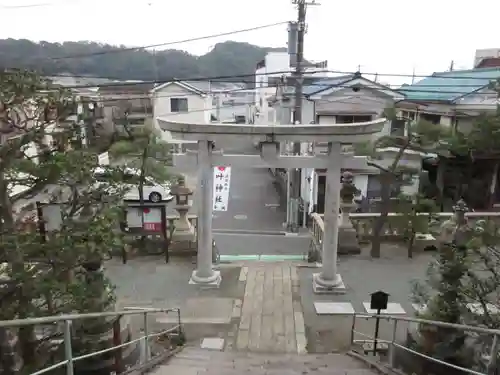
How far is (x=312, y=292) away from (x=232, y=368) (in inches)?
195

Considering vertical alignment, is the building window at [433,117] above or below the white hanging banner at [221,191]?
above

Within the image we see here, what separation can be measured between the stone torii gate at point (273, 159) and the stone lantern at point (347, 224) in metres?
2.53

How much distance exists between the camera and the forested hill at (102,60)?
9031 millimetres

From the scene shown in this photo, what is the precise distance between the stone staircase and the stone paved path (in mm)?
517

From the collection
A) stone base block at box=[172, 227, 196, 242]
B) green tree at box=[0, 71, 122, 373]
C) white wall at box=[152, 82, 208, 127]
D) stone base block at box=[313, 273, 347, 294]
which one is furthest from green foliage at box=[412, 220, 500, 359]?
white wall at box=[152, 82, 208, 127]

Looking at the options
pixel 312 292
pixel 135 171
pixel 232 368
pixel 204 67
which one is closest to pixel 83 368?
pixel 232 368

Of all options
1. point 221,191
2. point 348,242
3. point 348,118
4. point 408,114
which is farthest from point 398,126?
point 348,242

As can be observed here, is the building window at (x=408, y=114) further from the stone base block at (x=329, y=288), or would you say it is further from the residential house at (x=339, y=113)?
the stone base block at (x=329, y=288)

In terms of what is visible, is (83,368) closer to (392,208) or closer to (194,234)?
(194,234)

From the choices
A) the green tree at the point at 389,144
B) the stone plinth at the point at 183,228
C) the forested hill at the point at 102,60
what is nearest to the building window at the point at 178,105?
the forested hill at the point at 102,60

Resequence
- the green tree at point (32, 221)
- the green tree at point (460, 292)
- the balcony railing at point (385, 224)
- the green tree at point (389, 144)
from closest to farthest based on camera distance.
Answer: the green tree at point (32, 221)
the green tree at point (460, 292)
the green tree at point (389, 144)
the balcony railing at point (385, 224)

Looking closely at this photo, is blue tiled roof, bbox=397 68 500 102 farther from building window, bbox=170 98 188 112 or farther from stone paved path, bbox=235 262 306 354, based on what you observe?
building window, bbox=170 98 188 112

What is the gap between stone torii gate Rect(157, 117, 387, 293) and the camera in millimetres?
10117

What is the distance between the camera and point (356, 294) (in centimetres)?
1077
